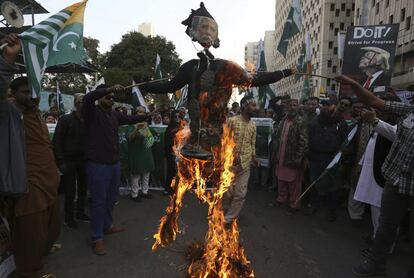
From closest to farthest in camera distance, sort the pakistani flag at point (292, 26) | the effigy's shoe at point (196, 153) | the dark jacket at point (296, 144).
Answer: the effigy's shoe at point (196, 153) < the dark jacket at point (296, 144) < the pakistani flag at point (292, 26)

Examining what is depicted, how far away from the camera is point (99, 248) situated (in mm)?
4656

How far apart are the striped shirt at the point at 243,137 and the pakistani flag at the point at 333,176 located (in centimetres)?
138

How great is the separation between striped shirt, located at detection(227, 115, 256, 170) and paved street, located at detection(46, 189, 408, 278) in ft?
4.05

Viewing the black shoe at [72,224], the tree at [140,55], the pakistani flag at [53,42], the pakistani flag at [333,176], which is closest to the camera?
the pakistani flag at [53,42]

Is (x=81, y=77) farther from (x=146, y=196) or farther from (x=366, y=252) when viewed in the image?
(x=366, y=252)

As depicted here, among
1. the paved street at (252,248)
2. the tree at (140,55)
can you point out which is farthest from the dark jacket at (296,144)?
the tree at (140,55)

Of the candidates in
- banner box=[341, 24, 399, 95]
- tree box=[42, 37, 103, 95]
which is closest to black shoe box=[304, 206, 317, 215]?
banner box=[341, 24, 399, 95]

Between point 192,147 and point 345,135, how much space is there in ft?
15.0

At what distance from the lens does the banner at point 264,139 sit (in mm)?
8609

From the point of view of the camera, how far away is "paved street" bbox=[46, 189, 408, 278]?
4.20 m

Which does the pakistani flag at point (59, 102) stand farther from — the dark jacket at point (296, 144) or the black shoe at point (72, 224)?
the dark jacket at point (296, 144)

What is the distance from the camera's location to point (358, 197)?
16.7ft

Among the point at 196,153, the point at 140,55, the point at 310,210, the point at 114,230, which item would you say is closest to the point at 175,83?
the point at 196,153

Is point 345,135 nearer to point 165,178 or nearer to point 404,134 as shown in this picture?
point 404,134
